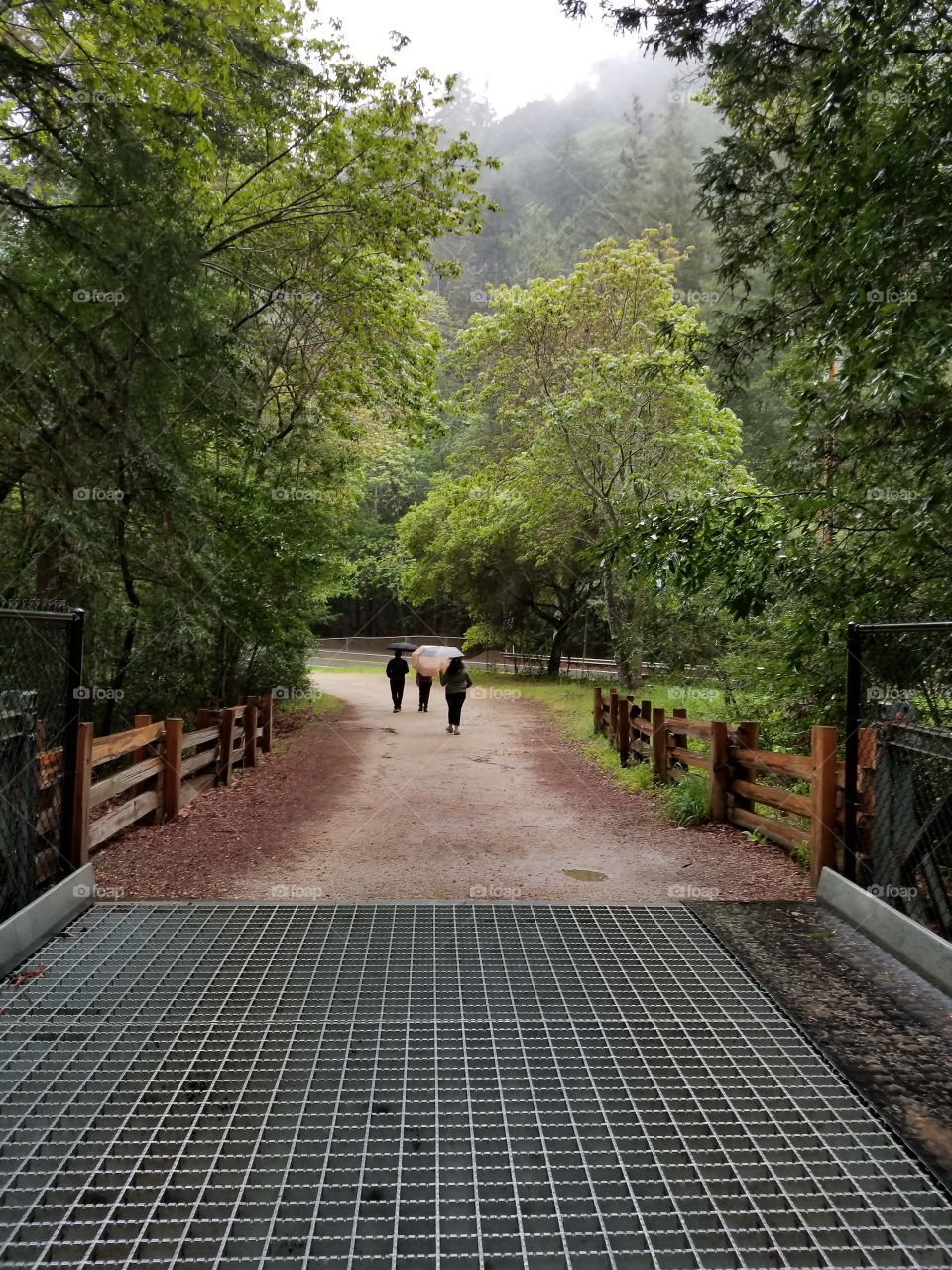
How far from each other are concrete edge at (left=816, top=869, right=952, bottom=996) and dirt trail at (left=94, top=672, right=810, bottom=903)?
35.2 inches

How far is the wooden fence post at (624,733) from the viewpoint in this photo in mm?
11930

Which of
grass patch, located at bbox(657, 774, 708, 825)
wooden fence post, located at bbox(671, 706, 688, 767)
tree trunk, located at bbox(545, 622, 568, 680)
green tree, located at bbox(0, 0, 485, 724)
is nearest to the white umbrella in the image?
green tree, located at bbox(0, 0, 485, 724)

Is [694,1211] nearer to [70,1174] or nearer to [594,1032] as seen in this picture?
[594,1032]

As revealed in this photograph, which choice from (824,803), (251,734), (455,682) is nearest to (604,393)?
(455,682)

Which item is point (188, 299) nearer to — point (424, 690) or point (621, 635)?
point (424, 690)

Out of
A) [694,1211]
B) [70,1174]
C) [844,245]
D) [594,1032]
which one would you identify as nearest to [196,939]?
[70,1174]

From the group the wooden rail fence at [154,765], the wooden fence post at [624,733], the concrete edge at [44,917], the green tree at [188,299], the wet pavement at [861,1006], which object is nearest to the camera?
the wet pavement at [861,1006]

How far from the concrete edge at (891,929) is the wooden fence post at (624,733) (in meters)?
7.00

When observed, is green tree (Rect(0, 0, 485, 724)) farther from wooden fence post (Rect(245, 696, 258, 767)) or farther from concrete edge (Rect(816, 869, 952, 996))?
concrete edge (Rect(816, 869, 952, 996))

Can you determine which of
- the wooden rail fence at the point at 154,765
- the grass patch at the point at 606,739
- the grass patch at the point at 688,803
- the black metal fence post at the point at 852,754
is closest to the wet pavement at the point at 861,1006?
the black metal fence post at the point at 852,754

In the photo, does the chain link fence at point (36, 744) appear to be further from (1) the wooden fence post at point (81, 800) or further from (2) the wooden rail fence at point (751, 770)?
(2) the wooden rail fence at point (751, 770)

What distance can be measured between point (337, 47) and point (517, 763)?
9.84 m

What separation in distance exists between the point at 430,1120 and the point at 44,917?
263 centimetres

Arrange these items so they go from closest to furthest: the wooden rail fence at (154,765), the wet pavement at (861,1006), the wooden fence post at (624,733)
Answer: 1. the wet pavement at (861,1006)
2. the wooden rail fence at (154,765)
3. the wooden fence post at (624,733)
